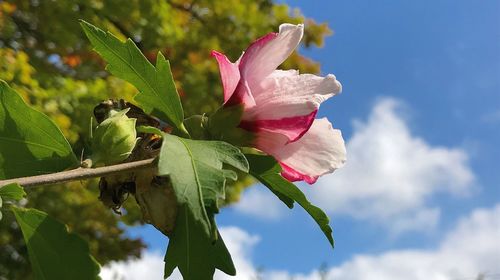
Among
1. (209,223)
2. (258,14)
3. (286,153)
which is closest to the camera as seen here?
(209,223)

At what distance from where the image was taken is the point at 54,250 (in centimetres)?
44

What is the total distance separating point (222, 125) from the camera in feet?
1.40

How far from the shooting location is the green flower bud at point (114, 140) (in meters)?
0.39

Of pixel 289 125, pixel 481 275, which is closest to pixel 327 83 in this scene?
pixel 289 125

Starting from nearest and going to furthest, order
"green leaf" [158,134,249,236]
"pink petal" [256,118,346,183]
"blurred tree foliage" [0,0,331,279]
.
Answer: "green leaf" [158,134,249,236] < "pink petal" [256,118,346,183] < "blurred tree foliage" [0,0,331,279]

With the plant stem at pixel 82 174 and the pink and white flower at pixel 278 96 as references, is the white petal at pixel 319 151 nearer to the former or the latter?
the pink and white flower at pixel 278 96

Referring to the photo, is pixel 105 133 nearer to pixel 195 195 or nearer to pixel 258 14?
pixel 195 195

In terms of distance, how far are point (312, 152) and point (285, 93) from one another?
0.05 m

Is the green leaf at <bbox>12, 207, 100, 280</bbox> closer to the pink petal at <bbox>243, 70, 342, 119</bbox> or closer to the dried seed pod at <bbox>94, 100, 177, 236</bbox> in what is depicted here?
the dried seed pod at <bbox>94, 100, 177, 236</bbox>

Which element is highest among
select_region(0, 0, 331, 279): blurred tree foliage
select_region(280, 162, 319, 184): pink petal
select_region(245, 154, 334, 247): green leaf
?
select_region(0, 0, 331, 279): blurred tree foliage

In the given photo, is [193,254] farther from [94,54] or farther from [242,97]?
[94,54]

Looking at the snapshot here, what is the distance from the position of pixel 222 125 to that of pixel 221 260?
0.09 metres

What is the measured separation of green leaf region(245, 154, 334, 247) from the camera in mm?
414

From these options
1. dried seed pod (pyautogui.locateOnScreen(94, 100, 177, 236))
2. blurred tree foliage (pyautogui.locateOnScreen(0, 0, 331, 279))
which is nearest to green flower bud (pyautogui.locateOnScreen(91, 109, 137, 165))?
dried seed pod (pyautogui.locateOnScreen(94, 100, 177, 236))
